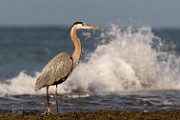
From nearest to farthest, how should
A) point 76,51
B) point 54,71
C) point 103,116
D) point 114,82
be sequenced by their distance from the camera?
point 103,116
point 54,71
point 76,51
point 114,82

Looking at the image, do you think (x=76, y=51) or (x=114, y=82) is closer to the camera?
(x=76, y=51)

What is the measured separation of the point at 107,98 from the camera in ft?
51.0

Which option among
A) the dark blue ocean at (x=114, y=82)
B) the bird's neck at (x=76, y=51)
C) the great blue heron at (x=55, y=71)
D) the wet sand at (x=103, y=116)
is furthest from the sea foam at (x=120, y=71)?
Answer: the wet sand at (x=103, y=116)

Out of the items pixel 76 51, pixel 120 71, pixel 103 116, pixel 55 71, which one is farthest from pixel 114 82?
pixel 103 116

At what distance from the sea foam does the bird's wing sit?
5.40m

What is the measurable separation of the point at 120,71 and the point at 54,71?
9.29m

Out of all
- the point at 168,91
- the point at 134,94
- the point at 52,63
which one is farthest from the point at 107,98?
the point at 52,63

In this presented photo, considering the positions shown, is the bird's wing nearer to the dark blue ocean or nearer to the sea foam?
the dark blue ocean

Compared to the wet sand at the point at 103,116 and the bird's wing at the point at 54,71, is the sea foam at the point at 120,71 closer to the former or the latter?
Result: the bird's wing at the point at 54,71

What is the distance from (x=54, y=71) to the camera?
11.2 metres

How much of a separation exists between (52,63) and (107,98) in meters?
4.53

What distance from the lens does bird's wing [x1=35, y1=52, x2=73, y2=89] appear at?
1120cm

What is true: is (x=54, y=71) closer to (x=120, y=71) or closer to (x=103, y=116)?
(x=103, y=116)

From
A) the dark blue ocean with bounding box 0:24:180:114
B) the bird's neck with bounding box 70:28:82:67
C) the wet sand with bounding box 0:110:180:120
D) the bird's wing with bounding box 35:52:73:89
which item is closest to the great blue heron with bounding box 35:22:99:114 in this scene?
the bird's wing with bounding box 35:52:73:89
